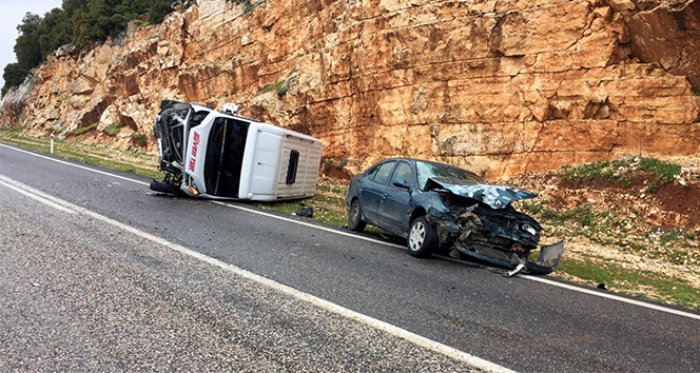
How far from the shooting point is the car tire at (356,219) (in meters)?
9.95

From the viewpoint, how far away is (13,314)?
4062 millimetres

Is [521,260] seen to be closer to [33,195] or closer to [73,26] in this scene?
[33,195]

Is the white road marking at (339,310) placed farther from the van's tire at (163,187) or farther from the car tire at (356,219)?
the van's tire at (163,187)

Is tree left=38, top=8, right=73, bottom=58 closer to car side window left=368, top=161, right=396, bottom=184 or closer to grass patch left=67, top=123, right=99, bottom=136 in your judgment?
grass patch left=67, top=123, right=99, bottom=136

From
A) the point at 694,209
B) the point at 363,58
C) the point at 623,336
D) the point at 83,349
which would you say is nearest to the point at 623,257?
the point at 694,209

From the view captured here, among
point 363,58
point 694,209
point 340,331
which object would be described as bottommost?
point 340,331

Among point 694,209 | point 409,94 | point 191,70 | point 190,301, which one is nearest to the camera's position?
point 190,301

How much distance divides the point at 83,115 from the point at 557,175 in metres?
42.0

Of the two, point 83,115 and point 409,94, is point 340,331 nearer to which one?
point 409,94

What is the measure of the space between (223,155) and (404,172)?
→ 544 cm

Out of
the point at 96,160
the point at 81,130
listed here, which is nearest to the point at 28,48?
the point at 81,130

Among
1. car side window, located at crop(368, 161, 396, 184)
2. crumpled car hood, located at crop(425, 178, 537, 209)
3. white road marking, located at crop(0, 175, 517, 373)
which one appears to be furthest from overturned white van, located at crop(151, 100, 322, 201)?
crumpled car hood, located at crop(425, 178, 537, 209)

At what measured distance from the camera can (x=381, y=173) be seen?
9.75 metres

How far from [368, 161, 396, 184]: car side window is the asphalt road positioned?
1.99m
